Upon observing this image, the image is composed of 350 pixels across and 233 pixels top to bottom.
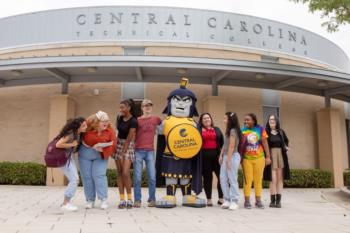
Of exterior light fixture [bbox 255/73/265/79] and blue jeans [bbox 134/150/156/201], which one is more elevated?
exterior light fixture [bbox 255/73/265/79]

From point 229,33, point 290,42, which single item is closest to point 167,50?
point 229,33

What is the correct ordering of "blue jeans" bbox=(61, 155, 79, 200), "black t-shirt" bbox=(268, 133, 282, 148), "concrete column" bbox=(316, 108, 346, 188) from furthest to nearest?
1. "concrete column" bbox=(316, 108, 346, 188)
2. "black t-shirt" bbox=(268, 133, 282, 148)
3. "blue jeans" bbox=(61, 155, 79, 200)

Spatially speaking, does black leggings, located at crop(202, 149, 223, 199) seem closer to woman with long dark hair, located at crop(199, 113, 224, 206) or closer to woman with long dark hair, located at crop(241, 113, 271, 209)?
woman with long dark hair, located at crop(199, 113, 224, 206)

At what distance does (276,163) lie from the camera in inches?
282

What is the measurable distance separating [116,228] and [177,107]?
9.90 ft

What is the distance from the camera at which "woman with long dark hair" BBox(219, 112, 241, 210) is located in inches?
262

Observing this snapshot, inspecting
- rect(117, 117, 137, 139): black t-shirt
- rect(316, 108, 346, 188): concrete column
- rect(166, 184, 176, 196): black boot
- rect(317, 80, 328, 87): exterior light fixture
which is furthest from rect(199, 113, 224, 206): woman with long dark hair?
rect(316, 108, 346, 188): concrete column

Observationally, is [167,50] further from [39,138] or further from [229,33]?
[39,138]

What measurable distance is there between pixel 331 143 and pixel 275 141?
742 centimetres

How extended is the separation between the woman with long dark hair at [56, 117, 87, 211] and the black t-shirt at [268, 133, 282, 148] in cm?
348

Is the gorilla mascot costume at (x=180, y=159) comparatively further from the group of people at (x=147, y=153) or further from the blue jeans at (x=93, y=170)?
the blue jeans at (x=93, y=170)

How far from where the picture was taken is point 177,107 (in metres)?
7.04

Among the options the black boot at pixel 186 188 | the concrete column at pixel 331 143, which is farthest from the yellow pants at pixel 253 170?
the concrete column at pixel 331 143

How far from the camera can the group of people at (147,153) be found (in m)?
6.28
